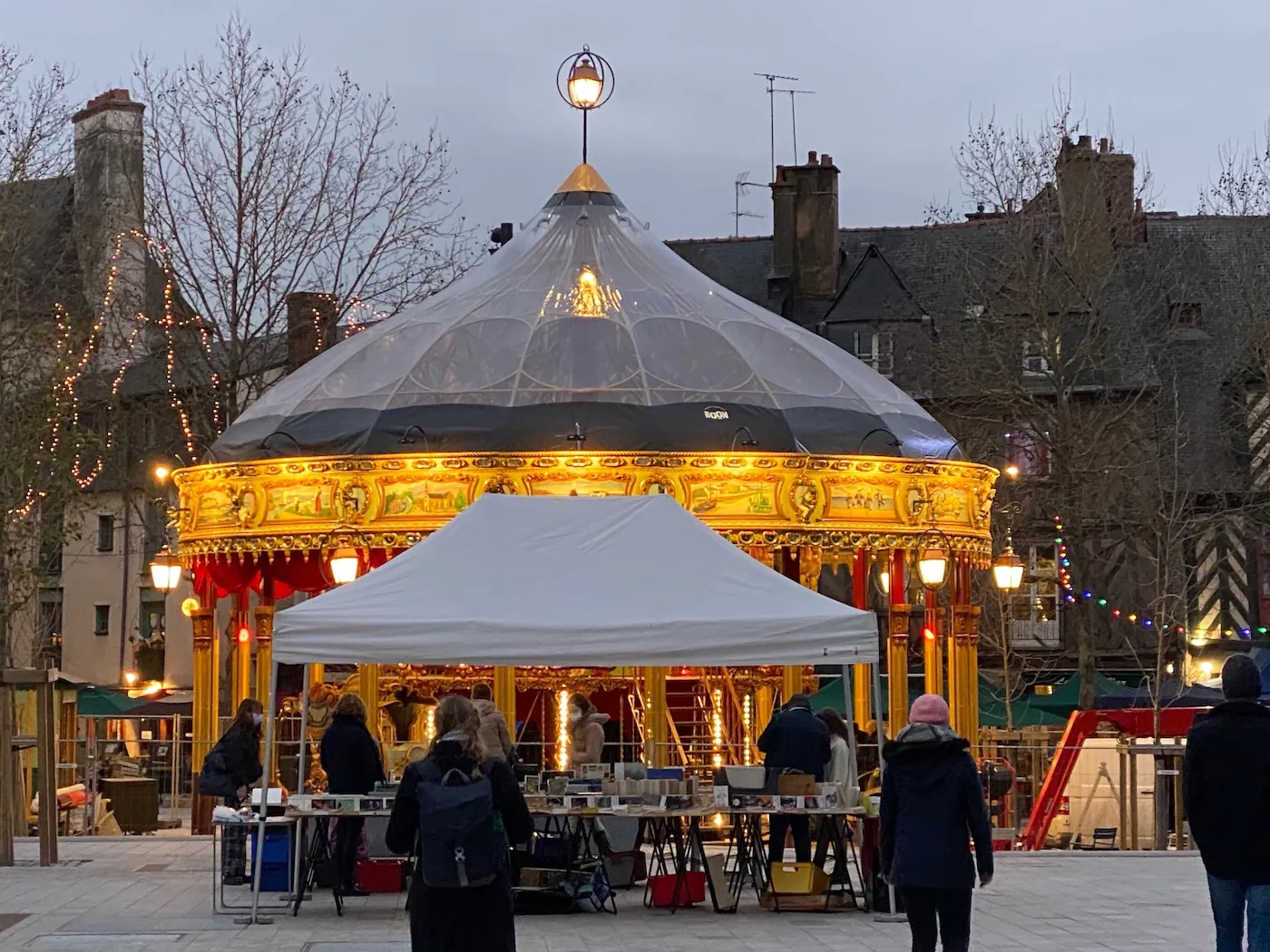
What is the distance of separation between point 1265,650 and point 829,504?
26390 millimetres

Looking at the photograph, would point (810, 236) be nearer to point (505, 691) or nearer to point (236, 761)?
point (505, 691)

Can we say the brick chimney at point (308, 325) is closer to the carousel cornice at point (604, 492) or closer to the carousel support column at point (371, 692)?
the carousel support column at point (371, 692)

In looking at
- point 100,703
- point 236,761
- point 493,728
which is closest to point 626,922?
point 493,728

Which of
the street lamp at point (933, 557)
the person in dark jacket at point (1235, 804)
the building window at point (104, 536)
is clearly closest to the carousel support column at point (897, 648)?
the street lamp at point (933, 557)

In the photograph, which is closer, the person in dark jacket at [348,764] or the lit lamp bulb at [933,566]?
the person in dark jacket at [348,764]

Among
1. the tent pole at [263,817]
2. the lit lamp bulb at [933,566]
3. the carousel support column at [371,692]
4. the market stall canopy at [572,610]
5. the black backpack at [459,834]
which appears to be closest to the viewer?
the black backpack at [459,834]

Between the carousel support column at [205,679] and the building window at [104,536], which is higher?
the building window at [104,536]

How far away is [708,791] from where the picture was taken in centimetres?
1673

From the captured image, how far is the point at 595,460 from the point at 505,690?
2.42 metres

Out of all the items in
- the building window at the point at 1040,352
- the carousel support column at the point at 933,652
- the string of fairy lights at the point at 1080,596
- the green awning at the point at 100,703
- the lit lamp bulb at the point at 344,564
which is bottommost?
the green awning at the point at 100,703

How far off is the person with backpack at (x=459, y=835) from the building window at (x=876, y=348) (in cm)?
3752

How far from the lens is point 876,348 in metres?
48.6

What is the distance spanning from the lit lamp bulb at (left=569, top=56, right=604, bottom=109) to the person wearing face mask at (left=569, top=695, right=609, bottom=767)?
8704 millimetres

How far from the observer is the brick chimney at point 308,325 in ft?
112
